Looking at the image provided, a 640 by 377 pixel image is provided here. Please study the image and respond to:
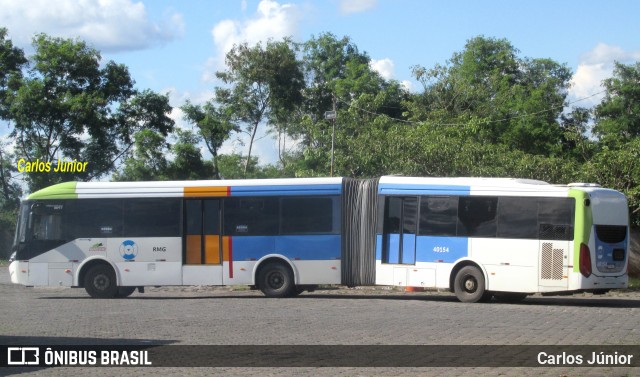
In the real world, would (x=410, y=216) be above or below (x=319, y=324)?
above

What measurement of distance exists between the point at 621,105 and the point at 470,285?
40.9m

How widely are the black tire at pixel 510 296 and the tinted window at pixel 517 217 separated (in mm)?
2298

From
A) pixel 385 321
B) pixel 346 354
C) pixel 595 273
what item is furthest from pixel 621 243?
pixel 346 354

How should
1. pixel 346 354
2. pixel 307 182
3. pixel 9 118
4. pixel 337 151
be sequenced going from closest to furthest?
pixel 346 354
pixel 307 182
pixel 337 151
pixel 9 118

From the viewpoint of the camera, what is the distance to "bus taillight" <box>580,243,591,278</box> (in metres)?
19.6

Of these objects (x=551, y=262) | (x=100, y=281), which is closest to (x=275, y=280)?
(x=100, y=281)

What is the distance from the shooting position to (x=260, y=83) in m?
50.1

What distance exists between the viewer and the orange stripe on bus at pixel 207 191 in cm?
2336

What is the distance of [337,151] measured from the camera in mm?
40688

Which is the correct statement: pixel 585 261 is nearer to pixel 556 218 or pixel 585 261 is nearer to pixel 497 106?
pixel 556 218

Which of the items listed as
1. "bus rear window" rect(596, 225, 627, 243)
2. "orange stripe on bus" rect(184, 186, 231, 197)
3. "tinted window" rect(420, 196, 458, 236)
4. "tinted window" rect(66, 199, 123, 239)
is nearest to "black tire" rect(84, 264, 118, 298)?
"tinted window" rect(66, 199, 123, 239)

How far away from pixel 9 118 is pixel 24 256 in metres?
23.1

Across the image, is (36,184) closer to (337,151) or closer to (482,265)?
(337,151)

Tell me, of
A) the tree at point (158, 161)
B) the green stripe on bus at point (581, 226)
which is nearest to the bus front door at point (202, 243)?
the green stripe on bus at point (581, 226)
